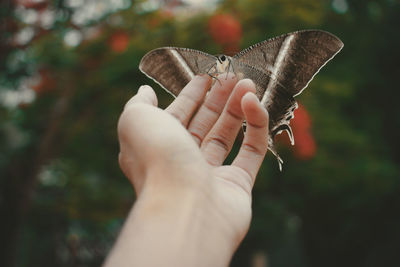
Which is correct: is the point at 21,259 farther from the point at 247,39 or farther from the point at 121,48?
the point at 247,39

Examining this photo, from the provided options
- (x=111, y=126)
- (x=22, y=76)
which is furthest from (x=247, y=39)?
(x=22, y=76)

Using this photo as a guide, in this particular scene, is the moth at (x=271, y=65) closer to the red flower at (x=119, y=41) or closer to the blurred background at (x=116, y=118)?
the blurred background at (x=116, y=118)

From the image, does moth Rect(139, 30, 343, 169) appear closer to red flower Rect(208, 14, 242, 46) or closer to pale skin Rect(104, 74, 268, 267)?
pale skin Rect(104, 74, 268, 267)

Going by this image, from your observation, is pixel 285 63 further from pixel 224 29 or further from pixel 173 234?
pixel 224 29

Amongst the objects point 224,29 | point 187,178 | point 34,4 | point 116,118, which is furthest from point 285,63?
point 116,118

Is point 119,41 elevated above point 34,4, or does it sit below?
below

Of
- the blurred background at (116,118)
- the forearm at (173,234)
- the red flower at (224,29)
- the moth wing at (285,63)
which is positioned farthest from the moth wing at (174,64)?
the red flower at (224,29)

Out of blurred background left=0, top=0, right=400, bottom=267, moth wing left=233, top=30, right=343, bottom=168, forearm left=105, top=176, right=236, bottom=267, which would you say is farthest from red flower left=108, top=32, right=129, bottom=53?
forearm left=105, top=176, right=236, bottom=267
